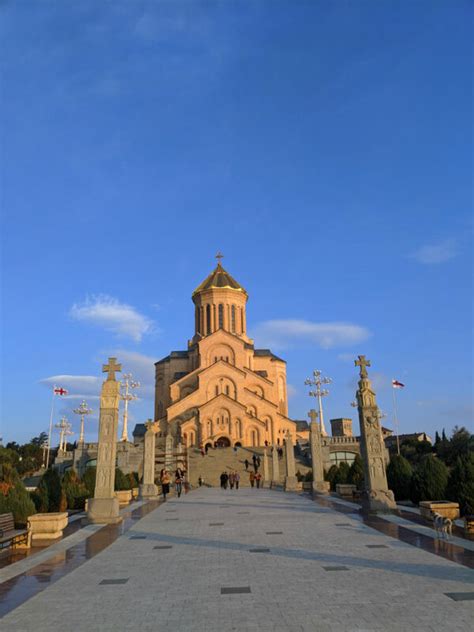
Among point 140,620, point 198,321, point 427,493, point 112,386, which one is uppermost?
point 198,321

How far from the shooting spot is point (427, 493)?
1489 centimetres


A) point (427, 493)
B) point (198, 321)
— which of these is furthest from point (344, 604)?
point (198, 321)

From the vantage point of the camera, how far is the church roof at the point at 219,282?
185ft

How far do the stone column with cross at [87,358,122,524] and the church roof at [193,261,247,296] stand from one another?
139 ft

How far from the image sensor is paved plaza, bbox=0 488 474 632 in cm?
509

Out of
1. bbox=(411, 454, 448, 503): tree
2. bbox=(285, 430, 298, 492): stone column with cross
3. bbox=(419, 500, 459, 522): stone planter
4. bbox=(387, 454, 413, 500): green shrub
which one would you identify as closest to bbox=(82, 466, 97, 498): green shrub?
bbox=(285, 430, 298, 492): stone column with cross

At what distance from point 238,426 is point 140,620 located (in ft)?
135

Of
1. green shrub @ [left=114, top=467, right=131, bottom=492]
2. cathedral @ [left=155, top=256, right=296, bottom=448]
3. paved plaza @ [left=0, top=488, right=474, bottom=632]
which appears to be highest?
cathedral @ [left=155, top=256, right=296, bottom=448]

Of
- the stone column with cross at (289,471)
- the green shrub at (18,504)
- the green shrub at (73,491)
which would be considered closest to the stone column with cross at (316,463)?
the stone column with cross at (289,471)

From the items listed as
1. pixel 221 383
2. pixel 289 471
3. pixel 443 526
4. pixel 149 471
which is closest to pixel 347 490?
pixel 289 471

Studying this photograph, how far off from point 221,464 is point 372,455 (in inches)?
1039

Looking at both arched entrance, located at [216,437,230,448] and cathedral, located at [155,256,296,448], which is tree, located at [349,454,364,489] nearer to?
cathedral, located at [155,256,296,448]

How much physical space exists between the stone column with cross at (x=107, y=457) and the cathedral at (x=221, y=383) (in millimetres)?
29951

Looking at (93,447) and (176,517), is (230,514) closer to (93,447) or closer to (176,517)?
(176,517)
